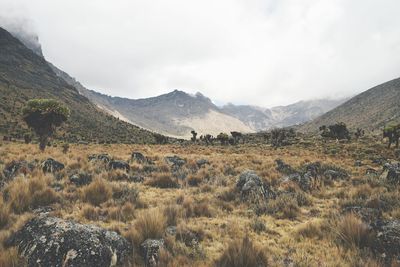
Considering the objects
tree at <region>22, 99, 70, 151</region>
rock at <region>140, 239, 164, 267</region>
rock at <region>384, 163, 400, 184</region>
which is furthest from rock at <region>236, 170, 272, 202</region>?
tree at <region>22, 99, 70, 151</region>

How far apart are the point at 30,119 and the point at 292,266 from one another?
1147 inches

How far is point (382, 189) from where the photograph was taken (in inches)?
413

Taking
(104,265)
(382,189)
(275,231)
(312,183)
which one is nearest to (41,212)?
(104,265)

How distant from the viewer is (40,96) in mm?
109438

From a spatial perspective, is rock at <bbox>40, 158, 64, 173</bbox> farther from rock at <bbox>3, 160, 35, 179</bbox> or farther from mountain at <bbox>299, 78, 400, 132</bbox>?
mountain at <bbox>299, 78, 400, 132</bbox>

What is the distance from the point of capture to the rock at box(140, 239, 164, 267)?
483 cm

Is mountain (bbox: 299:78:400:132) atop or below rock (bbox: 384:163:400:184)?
atop

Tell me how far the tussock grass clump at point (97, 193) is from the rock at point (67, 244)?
3.19 meters

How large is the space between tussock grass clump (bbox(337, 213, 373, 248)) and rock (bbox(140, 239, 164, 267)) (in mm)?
3763

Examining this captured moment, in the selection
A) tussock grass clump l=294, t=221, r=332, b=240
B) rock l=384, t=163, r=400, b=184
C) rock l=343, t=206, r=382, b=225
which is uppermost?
rock l=384, t=163, r=400, b=184

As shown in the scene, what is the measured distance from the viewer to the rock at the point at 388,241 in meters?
5.11

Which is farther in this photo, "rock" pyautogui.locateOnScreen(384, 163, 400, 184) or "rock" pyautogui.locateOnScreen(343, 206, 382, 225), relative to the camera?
"rock" pyautogui.locateOnScreen(384, 163, 400, 184)

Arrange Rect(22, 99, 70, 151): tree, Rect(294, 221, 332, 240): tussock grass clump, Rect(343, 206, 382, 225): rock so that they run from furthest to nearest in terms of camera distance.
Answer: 1. Rect(22, 99, 70, 151): tree
2. Rect(343, 206, 382, 225): rock
3. Rect(294, 221, 332, 240): tussock grass clump

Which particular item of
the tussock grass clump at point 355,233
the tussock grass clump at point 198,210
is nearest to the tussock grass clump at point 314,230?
the tussock grass clump at point 355,233
